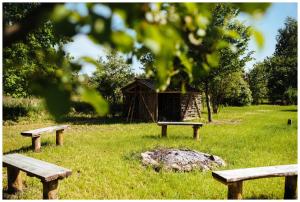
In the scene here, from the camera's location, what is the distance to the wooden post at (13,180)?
672 cm

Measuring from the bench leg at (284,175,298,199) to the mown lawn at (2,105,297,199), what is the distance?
0.74 feet

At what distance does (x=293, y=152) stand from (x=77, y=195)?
7.73 meters

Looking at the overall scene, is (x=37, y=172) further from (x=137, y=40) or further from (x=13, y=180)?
(x=137, y=40)

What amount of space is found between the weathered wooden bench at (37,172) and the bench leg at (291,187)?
13.4 ft

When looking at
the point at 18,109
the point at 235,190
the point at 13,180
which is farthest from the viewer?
the point at 18,109

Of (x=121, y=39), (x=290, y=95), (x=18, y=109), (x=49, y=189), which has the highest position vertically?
(x=290, y=95)

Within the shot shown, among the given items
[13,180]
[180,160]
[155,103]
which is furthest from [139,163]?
[155,103]

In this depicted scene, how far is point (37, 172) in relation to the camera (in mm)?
5684

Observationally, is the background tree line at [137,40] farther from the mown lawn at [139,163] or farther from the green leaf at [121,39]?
the mown lawn at [139,163]

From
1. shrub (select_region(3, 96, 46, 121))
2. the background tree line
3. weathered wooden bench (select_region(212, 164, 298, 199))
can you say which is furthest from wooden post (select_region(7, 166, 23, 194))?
shrub (select_region(3, 96, 46, 121))

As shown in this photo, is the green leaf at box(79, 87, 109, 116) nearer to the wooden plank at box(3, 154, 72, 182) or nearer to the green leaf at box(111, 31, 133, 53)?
the green leaf at box(111, 31, 133, 53)

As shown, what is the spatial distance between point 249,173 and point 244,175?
0.61 ft

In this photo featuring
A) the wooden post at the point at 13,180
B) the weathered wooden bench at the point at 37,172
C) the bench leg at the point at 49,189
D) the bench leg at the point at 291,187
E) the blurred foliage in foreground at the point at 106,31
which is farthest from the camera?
the wooden post at the point at 13,180

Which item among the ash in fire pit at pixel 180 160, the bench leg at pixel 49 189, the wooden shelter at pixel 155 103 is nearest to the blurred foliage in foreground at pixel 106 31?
the bench leg at pixel 49 189
